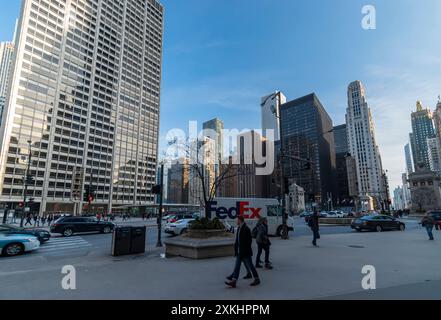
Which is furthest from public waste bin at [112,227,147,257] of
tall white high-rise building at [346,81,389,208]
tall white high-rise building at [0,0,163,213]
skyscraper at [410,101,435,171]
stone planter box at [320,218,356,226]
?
skyscraper at [410,101,435,171]

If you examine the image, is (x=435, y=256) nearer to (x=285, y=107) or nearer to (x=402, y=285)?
(x=402, y=285)

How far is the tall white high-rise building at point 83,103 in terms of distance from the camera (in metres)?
80.6

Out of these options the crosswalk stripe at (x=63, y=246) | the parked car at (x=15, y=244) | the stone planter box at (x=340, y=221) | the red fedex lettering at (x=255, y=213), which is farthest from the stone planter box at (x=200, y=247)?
the stone planter box at (x=340, y=221)

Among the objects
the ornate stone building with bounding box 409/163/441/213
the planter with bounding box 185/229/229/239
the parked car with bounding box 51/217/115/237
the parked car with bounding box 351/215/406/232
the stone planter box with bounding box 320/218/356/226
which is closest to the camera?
the planter with bounding box 185/229/229/239

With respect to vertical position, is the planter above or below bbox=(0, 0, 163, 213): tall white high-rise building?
below

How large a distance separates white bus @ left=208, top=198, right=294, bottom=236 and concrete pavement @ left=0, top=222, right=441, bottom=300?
8124 millimetres

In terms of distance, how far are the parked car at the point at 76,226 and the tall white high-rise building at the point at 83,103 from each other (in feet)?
153

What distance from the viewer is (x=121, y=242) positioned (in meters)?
11.4

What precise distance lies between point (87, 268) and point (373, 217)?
77.5 ft

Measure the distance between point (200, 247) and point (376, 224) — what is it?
65.1 feet

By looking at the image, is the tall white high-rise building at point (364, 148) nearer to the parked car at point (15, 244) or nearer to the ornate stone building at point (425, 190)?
the ornate stone building at point (425, 190)

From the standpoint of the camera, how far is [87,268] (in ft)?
28.1

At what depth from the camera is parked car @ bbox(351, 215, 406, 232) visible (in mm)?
22609

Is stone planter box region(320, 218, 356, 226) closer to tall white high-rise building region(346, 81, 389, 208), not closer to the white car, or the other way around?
the white car
